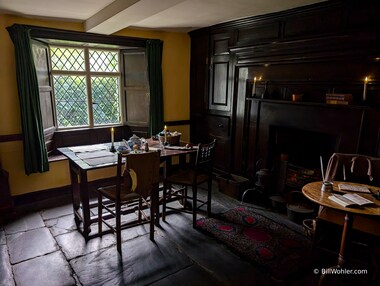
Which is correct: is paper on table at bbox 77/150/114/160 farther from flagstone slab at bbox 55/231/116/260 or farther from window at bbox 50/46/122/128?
window at bbox 50/46/122/128

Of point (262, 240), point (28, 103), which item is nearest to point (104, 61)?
point (28, 103)

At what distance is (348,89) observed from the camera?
2.73 metres

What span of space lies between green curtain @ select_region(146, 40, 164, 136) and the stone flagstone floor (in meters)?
1.80

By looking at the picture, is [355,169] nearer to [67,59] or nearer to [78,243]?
[78,243]

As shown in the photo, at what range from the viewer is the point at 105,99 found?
434 centimetres

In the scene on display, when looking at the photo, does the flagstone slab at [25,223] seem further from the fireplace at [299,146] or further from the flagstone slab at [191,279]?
the fireplace at [299,146]

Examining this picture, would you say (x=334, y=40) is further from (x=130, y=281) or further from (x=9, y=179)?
(x=9, y=179)

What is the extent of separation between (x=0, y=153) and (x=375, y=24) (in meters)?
4.26

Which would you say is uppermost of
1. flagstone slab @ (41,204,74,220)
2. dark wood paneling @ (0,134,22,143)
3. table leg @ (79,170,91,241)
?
dark wood paneling @ (0,134,22,143)

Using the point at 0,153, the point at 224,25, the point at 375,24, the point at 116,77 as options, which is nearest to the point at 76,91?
the point at 116,77

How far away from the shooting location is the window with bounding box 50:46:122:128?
392 centimetres

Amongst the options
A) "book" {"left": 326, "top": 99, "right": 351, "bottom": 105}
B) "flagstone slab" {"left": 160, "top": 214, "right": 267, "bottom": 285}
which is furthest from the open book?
"book" {"left": 326, "top": 99, "right": 351, "bottom": 105}

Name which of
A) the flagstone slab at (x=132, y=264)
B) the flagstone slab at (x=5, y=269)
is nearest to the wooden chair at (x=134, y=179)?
the flagstone slab at (x=132, y=264)

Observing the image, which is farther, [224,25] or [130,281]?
[224,25]
